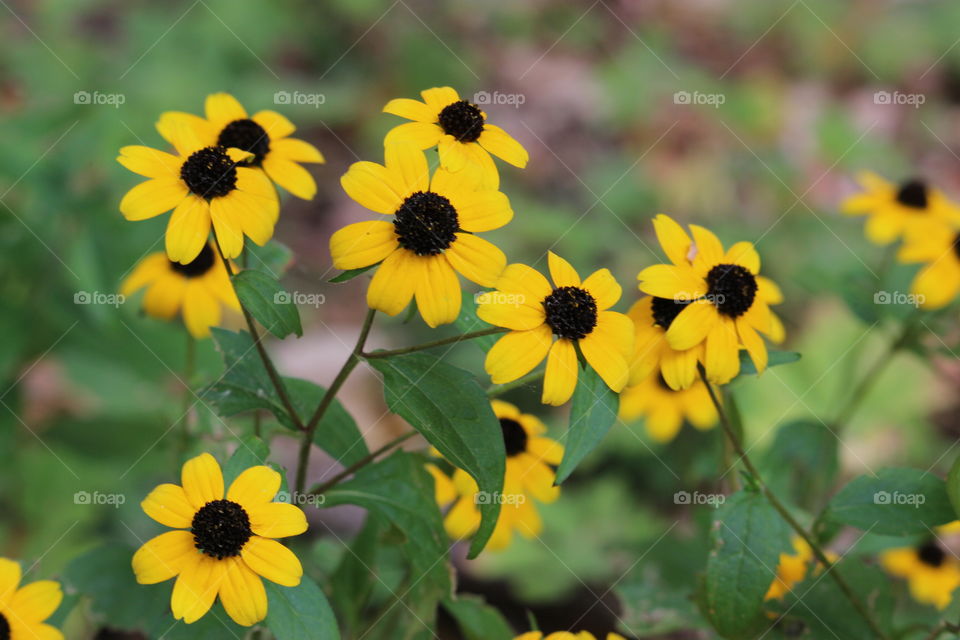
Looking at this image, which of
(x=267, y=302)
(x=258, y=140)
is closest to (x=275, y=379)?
(x=267, y=302)

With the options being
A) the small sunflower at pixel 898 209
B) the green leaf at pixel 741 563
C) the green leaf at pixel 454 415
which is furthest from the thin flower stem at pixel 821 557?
the small sunflower at pixel 898 209

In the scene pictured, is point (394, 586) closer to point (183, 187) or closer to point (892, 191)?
point (183, 187)

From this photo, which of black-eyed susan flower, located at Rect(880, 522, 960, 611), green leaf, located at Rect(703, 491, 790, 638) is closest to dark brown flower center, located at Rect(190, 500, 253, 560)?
green leaf, located at Rect(703, 491, 790, 638)

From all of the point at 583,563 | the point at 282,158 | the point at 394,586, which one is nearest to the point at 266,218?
the point at 282,158

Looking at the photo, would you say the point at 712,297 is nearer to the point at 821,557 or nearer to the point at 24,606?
the point at 821,557

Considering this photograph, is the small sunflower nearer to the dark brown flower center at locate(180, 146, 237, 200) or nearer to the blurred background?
the blurred background
